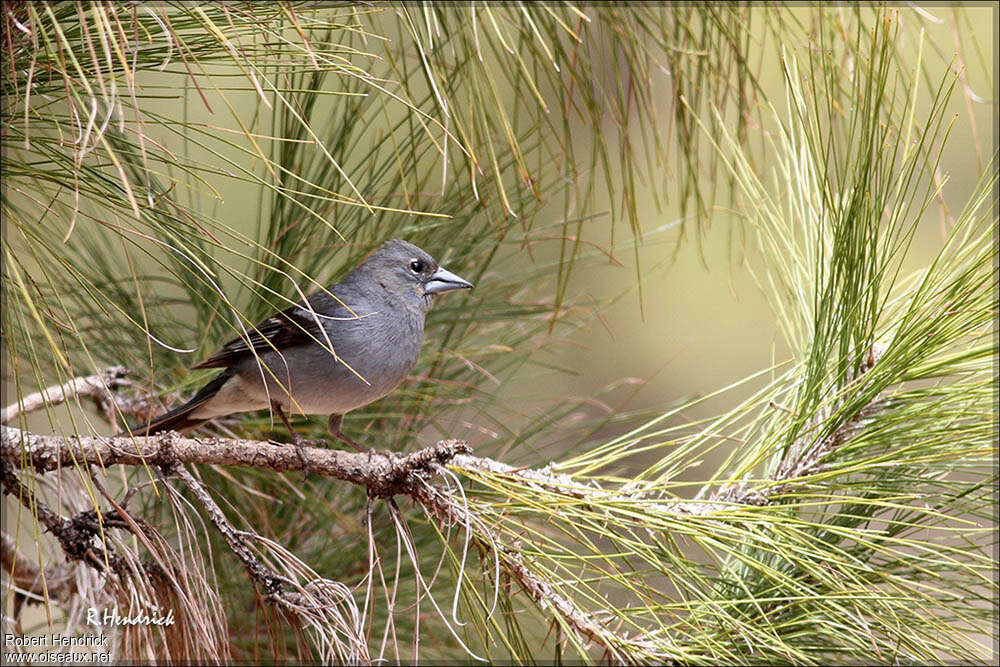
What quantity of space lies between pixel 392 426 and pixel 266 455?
845 millimetres

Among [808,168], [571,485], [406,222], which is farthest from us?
[406,222]

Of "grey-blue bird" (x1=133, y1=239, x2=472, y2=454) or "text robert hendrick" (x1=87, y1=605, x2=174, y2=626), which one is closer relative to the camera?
"text robert hendrick" (x1=87, y1=605, x2=174, y2=626)

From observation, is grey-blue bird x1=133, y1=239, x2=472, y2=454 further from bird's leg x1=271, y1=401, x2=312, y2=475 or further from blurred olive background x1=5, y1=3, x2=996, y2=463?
blurred olive background x1=5, y1=3, x2=996, y2=463

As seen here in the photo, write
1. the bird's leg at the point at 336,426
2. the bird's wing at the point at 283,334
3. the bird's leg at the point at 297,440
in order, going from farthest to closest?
the bird's leg at the point at 336,426 < the bird's wing at the point at 283,334 < the bird's leg at the point at 297,440

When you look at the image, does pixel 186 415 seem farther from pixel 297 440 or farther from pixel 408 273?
pixel 408 273

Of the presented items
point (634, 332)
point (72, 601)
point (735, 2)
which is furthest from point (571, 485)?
point (634, 332)

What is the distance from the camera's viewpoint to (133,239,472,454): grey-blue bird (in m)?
2.33

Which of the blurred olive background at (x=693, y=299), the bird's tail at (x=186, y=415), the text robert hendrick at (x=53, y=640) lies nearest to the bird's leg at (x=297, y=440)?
the bird's tail at (x=186, y=415)

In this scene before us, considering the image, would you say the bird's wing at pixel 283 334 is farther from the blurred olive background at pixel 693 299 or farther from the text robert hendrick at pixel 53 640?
the blurred olive background at pixel 693 299

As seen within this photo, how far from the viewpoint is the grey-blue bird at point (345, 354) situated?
233 centimetres

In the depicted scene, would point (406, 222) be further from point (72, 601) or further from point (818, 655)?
point (818, 655)

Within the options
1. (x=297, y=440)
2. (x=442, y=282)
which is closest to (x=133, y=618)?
(x=297, y=440)

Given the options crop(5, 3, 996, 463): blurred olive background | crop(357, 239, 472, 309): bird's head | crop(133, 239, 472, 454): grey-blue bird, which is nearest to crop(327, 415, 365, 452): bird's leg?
crop(133, 239, 472, 454): grey-blue bird

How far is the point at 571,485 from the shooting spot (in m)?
1.54
